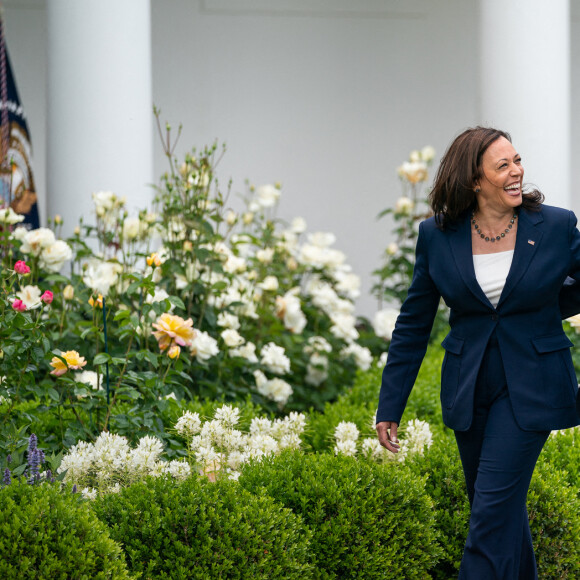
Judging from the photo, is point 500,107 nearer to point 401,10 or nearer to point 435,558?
point 401,10

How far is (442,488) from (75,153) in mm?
2967

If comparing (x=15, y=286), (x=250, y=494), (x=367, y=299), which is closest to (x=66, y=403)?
(x=15, y=286)

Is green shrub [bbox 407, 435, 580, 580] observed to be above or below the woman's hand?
below

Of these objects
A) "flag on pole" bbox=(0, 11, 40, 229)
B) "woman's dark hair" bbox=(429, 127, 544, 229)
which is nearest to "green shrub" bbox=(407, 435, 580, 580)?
"woman's dark hair" bbox=(429, 127, 544, 229)

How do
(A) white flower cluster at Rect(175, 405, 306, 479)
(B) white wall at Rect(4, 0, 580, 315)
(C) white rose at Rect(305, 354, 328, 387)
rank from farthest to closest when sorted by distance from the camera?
(B) white wall at Rect(4, 0, 580, 315) → (C) white rose at Rect(305, 354, 328, 387) → (A) white flower cluster at Rect(175, 405, 306, 479)

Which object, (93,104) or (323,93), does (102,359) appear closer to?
(93,104)

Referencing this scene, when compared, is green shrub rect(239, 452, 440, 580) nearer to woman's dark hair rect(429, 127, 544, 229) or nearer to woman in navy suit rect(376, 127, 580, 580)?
woman in navy suit rect(376, 127, 580, 580)

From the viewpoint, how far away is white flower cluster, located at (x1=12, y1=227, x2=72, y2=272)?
4047 mm

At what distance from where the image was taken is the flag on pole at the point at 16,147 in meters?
5.70

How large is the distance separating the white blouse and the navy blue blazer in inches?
1.3

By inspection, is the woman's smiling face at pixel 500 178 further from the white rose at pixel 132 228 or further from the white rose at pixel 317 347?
the white rose at pixel 317 347

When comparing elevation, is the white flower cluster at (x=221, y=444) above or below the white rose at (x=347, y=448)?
above

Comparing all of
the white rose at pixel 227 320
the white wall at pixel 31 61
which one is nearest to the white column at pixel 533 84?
the white rose at pixel 227 320

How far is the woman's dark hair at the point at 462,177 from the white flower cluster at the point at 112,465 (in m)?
1.21
